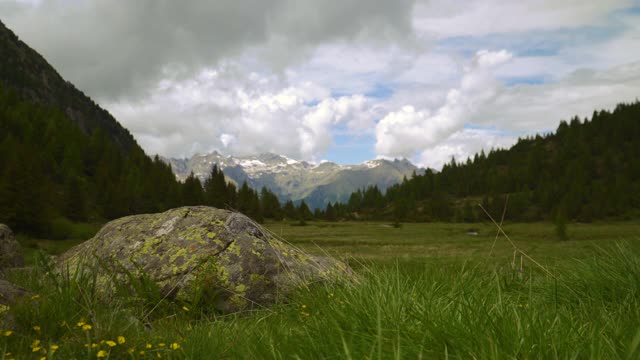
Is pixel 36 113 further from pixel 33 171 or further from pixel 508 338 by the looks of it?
pixel 508 338

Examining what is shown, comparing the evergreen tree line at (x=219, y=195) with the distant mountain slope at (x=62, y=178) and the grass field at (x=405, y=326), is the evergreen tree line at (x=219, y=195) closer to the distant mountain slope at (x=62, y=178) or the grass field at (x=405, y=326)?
the distant mountain slope at (x=62, y=178)

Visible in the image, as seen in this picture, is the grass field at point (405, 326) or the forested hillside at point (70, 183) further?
the forested hillside at point (70, 183)

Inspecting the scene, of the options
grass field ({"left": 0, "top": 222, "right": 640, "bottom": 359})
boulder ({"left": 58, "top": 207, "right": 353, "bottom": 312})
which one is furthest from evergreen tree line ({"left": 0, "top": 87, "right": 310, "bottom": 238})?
grass field ({"left": 0, "top": 222, "right": 640, "bottom": 359})

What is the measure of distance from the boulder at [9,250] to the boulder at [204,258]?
5.94 m

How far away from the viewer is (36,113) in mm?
134625

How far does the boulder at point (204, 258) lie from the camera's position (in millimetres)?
7730

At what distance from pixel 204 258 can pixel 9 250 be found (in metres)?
10.6

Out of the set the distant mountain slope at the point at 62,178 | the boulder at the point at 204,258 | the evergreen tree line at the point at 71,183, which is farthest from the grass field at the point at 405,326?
the evergreen tree line at the point at 71,183

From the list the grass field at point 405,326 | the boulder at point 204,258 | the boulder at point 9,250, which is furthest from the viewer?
the boulder at point 9,250

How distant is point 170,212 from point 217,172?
120507 mm

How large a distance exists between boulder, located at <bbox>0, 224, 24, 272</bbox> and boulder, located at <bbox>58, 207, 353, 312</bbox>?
19.5ft

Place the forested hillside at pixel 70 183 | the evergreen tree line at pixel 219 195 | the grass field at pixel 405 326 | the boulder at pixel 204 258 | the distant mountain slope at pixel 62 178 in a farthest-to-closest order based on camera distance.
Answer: the evergreen tree line at pixel 219 195, the forested hillside at pixel 70 183, the distant mountain slope at pixel 62 178, the boulder at pixel 204 258, the grass field at pixel 405 326

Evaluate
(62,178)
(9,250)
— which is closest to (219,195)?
(62,178)

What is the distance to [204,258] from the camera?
823 centimetres
